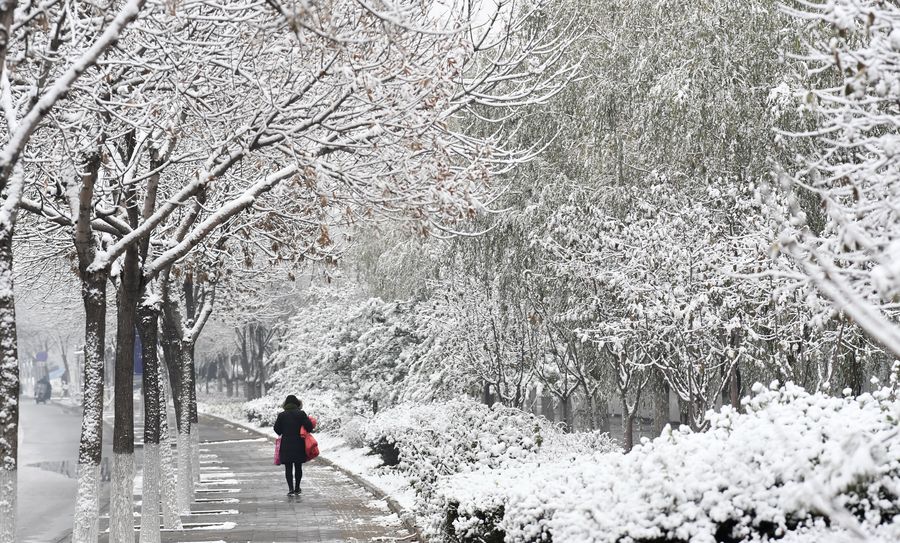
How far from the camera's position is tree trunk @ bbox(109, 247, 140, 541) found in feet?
33.7

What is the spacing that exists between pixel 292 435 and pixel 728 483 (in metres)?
12.5

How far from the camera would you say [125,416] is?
10.7m

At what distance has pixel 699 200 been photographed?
14.5m

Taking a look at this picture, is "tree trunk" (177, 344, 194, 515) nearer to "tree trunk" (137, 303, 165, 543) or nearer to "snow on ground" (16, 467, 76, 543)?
"snow on ground" (16, 467, 76, 543)

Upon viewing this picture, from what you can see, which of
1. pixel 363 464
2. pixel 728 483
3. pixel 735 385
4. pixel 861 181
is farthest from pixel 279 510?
pixel 861 181

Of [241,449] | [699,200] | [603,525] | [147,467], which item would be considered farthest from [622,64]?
[241,449]

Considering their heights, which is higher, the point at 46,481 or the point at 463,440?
Answer: the point at 463,440

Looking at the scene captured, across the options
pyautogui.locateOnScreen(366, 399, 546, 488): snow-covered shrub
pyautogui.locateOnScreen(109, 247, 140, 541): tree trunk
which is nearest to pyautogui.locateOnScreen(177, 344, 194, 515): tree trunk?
pyautogui.locateOnScreen(366, 399, 546, 488): snow-covered shrub

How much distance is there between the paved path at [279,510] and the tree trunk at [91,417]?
4.04 metres

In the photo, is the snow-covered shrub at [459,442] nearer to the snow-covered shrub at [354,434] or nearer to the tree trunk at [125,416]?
the tree trunk at [125,416]

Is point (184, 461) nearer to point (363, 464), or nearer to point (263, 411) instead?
point (363, 464)

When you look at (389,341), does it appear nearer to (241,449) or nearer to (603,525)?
(241,449)

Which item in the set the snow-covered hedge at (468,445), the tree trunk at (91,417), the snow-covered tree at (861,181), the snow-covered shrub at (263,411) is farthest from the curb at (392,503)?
the snow-covered shrub at (263,411)

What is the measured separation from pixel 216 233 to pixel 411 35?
16.3 ft
